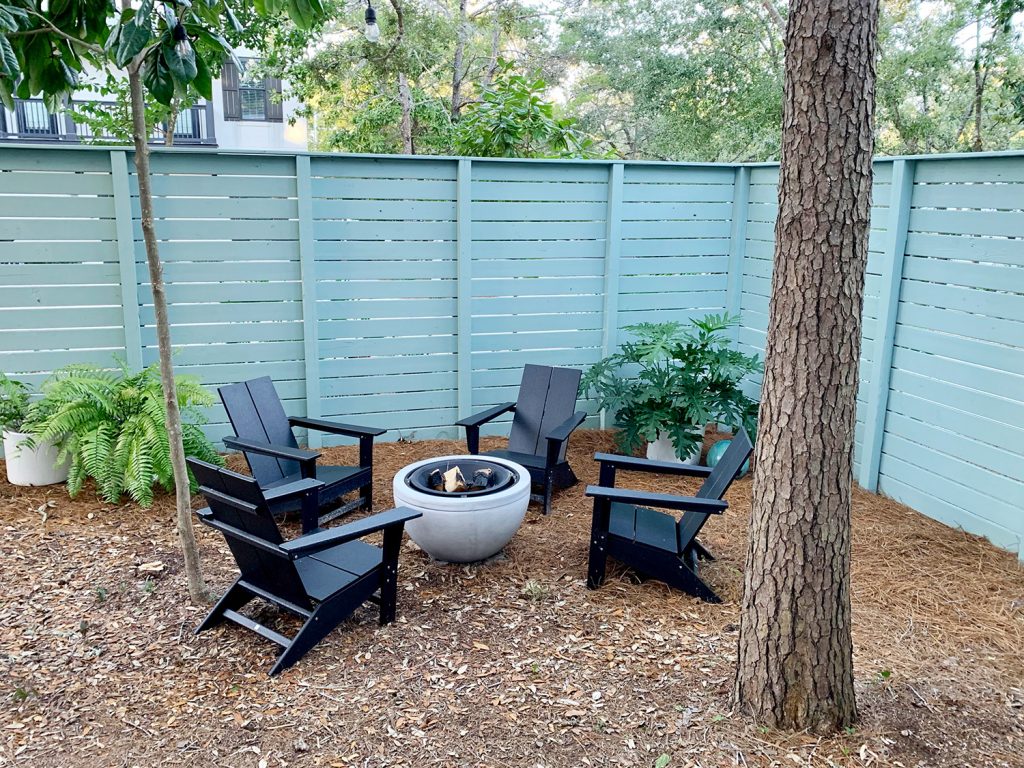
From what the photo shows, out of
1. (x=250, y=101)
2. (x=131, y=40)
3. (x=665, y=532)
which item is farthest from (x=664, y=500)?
(x=250, y=101)

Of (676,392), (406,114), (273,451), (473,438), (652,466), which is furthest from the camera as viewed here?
(406,114)

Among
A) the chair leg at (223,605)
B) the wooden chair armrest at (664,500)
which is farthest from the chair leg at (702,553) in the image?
the chair leg at (223,605)

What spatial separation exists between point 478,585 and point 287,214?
295 centimetres

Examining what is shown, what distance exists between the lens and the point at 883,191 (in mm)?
4672

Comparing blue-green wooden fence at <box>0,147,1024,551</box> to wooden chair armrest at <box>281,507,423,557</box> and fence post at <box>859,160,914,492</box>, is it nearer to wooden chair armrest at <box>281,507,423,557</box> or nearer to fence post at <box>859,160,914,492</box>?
fence post at <box>859,160,914,492</box>

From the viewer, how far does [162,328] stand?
303cm

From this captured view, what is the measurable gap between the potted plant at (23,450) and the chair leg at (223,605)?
1958 mm

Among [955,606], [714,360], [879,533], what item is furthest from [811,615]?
[714,360]

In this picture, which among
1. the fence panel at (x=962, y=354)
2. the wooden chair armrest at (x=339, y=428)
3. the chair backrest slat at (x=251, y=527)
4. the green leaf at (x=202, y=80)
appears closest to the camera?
the green leaf at (x=202, y=80)


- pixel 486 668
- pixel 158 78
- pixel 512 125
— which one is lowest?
pixel 486 668

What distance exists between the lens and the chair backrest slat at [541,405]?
16.0 feet

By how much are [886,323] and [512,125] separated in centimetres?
342

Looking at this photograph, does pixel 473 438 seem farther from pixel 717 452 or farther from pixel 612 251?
pixel 612 251

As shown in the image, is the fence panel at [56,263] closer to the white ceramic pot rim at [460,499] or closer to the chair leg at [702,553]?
the white ceramic pot rim at [460,499]
